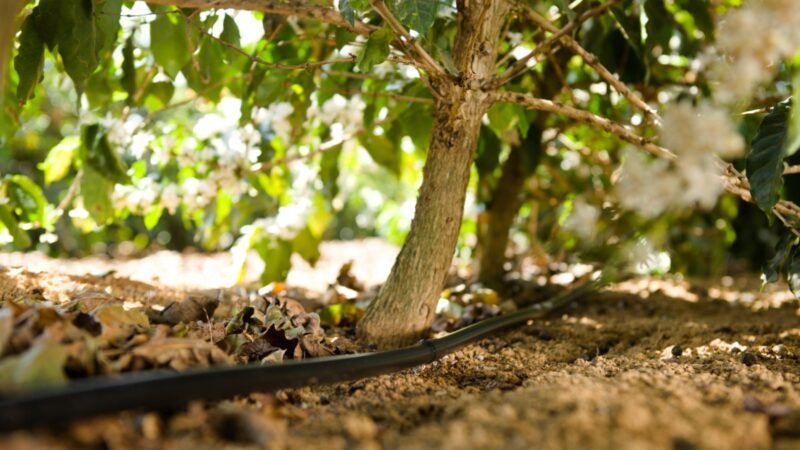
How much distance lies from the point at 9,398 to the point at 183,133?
4.79ft

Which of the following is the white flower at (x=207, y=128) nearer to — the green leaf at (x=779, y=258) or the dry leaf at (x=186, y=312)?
the dry leaf at (x=186, y=312)

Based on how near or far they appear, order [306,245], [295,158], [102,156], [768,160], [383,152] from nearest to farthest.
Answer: [768,160] < [102,156] < [295,158] < [383,152] < [306,245]

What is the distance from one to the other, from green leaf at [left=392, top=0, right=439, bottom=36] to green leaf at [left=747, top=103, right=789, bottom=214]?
572 mm

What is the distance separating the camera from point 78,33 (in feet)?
3.80

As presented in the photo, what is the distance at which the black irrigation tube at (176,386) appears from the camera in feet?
2.00

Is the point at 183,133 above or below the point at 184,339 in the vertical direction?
above

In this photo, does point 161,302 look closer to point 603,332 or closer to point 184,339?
point 184,339

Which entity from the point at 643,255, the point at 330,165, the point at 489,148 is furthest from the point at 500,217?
the point at 643,255

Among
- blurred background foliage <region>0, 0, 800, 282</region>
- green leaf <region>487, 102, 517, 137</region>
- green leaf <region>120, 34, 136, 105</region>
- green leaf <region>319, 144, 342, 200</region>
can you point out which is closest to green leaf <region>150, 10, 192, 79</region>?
blurred background foliage <region>0, 0, 800, 282</region>

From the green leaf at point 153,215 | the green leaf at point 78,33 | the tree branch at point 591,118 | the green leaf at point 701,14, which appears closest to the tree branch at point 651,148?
the tree branch at point 591,118

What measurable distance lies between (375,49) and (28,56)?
25.4 inches

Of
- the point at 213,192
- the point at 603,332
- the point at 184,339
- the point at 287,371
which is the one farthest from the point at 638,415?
the point at 213,192

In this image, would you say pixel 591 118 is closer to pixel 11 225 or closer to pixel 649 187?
pixel 649 187

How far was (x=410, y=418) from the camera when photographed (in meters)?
0.84
